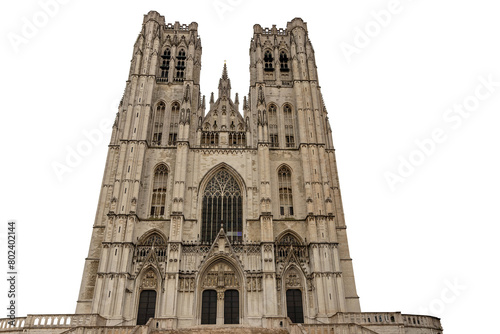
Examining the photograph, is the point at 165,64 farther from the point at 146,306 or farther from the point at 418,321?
the point at 418,321

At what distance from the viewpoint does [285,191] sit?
3247 centimetres

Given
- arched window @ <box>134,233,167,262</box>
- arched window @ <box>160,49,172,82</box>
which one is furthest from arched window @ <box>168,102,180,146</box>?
arched window @ <box>134,233,167,262</box>

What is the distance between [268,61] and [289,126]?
27.1ft

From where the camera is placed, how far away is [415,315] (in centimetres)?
2344

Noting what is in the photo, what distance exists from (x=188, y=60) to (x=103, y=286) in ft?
71.8

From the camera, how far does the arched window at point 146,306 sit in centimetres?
2661

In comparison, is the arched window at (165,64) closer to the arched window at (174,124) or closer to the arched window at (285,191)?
the arched window at (174,124)

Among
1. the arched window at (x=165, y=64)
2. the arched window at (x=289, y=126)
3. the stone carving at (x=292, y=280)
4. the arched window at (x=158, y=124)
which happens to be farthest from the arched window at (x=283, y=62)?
the stone carving at (x=292, y=280)

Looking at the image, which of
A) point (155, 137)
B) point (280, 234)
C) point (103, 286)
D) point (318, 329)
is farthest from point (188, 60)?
point (318, 329)

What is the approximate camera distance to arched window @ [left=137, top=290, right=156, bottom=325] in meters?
26.6

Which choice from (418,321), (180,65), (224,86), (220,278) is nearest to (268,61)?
(224,86)

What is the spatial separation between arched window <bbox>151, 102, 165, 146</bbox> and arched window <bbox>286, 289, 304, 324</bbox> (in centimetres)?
1663

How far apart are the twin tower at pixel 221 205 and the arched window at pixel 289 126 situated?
16 centimetres

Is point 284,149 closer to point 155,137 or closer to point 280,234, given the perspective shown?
point 280,234
